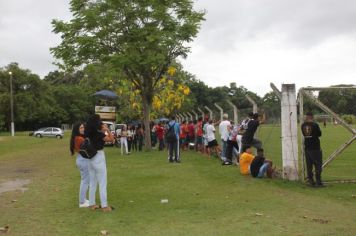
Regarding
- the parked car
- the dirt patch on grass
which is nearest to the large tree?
the dirt patch on grass

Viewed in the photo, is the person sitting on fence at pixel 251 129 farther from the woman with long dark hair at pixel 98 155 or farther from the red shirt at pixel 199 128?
the red shirt at pixel 199 128

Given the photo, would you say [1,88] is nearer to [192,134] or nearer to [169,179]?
[192,134]

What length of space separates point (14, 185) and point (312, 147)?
8096 mm

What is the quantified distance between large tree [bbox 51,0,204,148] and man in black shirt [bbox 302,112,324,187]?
15064 mm

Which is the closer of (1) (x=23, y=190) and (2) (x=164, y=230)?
(2) (x=164, y=230)

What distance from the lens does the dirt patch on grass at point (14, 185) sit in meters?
13.0

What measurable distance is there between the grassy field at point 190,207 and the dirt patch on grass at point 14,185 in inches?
12.8

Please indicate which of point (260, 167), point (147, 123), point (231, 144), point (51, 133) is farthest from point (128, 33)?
point (51, 133)

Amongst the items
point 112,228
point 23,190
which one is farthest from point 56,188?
point 112,228

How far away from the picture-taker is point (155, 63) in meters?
26.6

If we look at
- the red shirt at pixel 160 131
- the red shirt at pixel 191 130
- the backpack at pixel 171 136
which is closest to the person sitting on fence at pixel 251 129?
the backpack at pixel 171 136

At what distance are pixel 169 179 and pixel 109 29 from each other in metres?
14.7

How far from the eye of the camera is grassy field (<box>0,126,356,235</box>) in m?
7.77

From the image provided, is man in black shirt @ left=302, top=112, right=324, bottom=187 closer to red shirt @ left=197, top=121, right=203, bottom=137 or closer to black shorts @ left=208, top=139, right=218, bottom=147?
black shorts @ left=208, top=139, right=218, bottom=147
